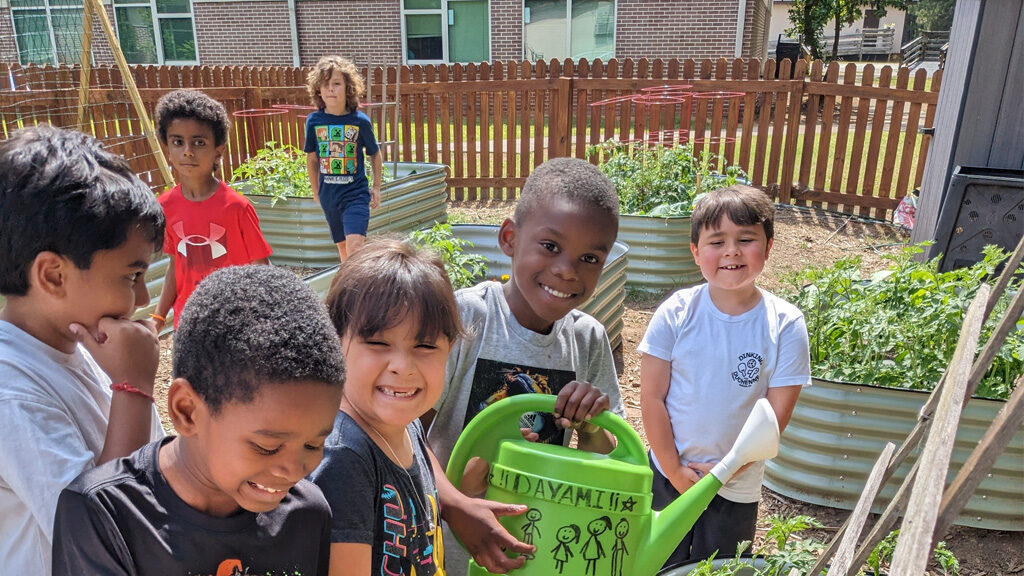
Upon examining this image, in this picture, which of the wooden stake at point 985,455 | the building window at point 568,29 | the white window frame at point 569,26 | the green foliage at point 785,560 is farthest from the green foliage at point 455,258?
the building window at point 568,29

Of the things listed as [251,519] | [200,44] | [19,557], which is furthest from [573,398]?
[200,44]

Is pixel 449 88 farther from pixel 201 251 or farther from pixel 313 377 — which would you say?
pixel 313 377

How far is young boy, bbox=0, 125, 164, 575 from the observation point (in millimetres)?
1095

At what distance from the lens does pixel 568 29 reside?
14.6m

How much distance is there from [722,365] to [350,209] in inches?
134

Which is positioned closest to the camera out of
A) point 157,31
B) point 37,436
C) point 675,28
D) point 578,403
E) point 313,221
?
point 37,436

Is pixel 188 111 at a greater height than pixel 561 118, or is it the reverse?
pixel 188 111

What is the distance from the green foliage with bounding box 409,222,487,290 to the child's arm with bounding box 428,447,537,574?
2.50 m

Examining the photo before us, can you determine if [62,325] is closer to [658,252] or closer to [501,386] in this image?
[501,386]

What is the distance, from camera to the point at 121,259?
1.22 meters

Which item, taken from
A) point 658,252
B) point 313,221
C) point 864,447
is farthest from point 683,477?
point 313,221

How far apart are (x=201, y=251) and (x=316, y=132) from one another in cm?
228

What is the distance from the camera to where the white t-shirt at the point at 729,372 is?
6.40 ft

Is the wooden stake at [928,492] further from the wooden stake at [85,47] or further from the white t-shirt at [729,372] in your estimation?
the wooden stake at [85,47]
